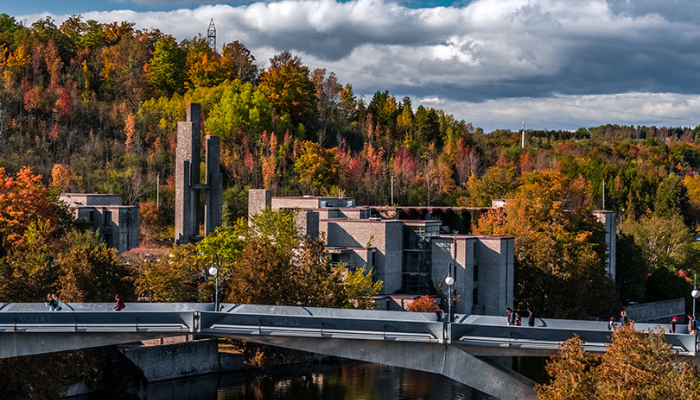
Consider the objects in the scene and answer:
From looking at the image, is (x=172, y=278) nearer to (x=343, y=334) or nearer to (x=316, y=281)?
(x=316, y=281)

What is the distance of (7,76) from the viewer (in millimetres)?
82500

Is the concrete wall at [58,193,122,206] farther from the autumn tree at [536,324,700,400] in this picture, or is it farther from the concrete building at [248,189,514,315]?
the autumn tree at [536,324,700,400]

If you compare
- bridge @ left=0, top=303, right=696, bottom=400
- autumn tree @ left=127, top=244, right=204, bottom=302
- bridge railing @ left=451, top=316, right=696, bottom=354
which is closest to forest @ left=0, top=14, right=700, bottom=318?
autumn tree @ left=127, top=244, right=204, bottom=302

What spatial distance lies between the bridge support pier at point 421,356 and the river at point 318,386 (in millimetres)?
9602

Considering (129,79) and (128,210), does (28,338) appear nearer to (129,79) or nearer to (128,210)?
(128,210)

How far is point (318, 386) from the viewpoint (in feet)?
141

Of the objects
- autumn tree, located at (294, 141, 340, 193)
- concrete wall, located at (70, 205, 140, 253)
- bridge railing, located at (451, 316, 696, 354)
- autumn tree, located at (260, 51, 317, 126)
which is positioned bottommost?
bridge railing, located at (451, 316, 696, 354)

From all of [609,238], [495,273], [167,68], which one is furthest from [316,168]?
[495,273]

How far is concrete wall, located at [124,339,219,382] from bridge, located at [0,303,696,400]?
12.0 metres

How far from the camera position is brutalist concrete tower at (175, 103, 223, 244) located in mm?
57750

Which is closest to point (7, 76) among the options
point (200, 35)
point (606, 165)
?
point (200, 35)

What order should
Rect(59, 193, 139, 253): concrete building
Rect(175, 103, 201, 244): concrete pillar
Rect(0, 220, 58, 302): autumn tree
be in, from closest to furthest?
1. Rect(0, 220, 58, 302): autumn tree
2. Rect(59, 193, 139, 253): concrete building
3. Rect(175, 103, 201, 244): concrete pillar

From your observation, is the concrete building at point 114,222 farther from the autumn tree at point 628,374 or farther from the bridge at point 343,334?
the autumn tree at point 628,374

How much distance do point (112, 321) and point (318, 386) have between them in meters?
15.2
